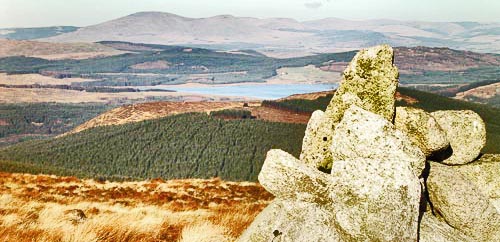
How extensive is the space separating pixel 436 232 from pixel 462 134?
510cm

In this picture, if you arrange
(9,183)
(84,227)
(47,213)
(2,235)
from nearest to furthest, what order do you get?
(2,235), (84,227), (47,213), (9,183)

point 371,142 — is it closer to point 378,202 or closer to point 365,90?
point 378,202

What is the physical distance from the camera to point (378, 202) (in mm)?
10102

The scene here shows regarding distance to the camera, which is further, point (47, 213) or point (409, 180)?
point (47, 213)

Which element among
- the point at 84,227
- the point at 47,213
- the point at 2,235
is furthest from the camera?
the point at 47,213

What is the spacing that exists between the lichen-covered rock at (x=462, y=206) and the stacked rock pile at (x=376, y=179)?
0.03 meters

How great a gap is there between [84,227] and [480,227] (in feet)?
37.2

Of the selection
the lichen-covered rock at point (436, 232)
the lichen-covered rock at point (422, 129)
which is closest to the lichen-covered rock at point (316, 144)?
the lichen-covered rock at point (422, 129)

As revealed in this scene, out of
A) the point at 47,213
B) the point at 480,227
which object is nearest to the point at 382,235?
the point at 480,227

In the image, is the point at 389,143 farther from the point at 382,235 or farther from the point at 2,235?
the point at 2,235

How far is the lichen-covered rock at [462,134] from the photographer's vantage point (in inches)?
595

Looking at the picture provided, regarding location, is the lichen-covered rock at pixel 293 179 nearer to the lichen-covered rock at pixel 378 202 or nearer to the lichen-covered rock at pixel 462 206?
the lichen-covered rock at pixel 378 202

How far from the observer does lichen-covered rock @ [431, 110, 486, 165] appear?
49.6ft

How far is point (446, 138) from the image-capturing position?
1412 centimetres
